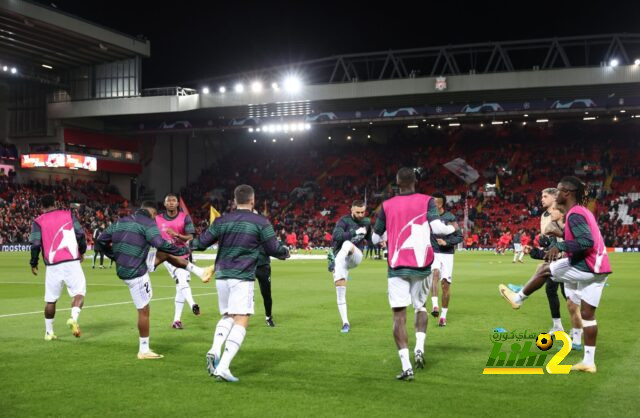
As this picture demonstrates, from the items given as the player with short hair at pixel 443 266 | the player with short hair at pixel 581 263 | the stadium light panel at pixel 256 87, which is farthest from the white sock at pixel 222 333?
the stadium light panel at pixel 256 87

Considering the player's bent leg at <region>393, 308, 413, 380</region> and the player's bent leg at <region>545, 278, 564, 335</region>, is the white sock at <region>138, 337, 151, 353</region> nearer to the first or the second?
the player's bent leg at <region>393, 308, 413, 380</region>

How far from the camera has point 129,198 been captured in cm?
7362

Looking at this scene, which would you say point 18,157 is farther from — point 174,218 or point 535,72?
point 174,218

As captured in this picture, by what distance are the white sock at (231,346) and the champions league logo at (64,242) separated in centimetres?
452

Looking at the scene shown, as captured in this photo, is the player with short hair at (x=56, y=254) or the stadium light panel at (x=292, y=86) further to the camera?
the stadium light panel at (x=292, y=86)

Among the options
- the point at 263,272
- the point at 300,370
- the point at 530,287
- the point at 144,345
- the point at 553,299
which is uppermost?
the point at 530,287

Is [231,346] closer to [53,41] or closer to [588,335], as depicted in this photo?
[588,335]

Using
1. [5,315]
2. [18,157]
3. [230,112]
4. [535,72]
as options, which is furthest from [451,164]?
[5,315]

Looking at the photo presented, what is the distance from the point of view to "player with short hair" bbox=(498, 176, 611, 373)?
829cm

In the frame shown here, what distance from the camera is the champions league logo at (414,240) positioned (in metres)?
8.35

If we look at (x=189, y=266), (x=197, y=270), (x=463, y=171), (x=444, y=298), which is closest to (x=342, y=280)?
(x=444, y=298)

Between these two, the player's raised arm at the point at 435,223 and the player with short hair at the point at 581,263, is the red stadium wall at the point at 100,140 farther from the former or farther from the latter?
the player with short hair at the point at 581,263

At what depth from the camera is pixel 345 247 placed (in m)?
12.2

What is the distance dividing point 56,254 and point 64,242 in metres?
0.23
